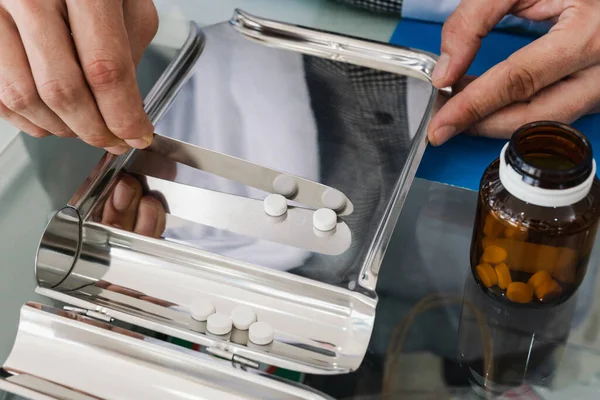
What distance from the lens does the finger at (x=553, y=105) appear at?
1.72ft

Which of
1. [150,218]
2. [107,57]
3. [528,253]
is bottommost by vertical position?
[528,253]

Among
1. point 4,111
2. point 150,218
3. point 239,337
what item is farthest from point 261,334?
point 4,111

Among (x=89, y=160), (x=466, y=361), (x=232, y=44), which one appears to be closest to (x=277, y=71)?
(x=232, y=44)

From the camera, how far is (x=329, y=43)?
1.89 feet

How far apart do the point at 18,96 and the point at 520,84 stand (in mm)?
344

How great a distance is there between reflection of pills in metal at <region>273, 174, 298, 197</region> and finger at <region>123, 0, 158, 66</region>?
0.44 feet

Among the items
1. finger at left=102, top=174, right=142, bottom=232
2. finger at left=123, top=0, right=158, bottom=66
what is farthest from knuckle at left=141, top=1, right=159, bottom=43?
finger at left=102, top=174, right=142, bottom=232

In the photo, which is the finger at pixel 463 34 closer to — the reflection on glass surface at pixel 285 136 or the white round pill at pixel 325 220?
the reflection on glass surface at pixel 285 136

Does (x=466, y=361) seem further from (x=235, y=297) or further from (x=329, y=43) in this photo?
(x=329, y=43)

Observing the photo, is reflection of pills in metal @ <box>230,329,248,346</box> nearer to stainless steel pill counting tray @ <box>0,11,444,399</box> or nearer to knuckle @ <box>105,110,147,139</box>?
stainless steel pill counting tray @ <box>0,11,444,399</box>

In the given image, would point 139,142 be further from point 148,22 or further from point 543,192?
point 543,192

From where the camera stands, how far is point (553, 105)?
0.52 meters

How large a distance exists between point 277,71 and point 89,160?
163 mm

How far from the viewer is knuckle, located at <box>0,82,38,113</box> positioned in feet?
1.33
